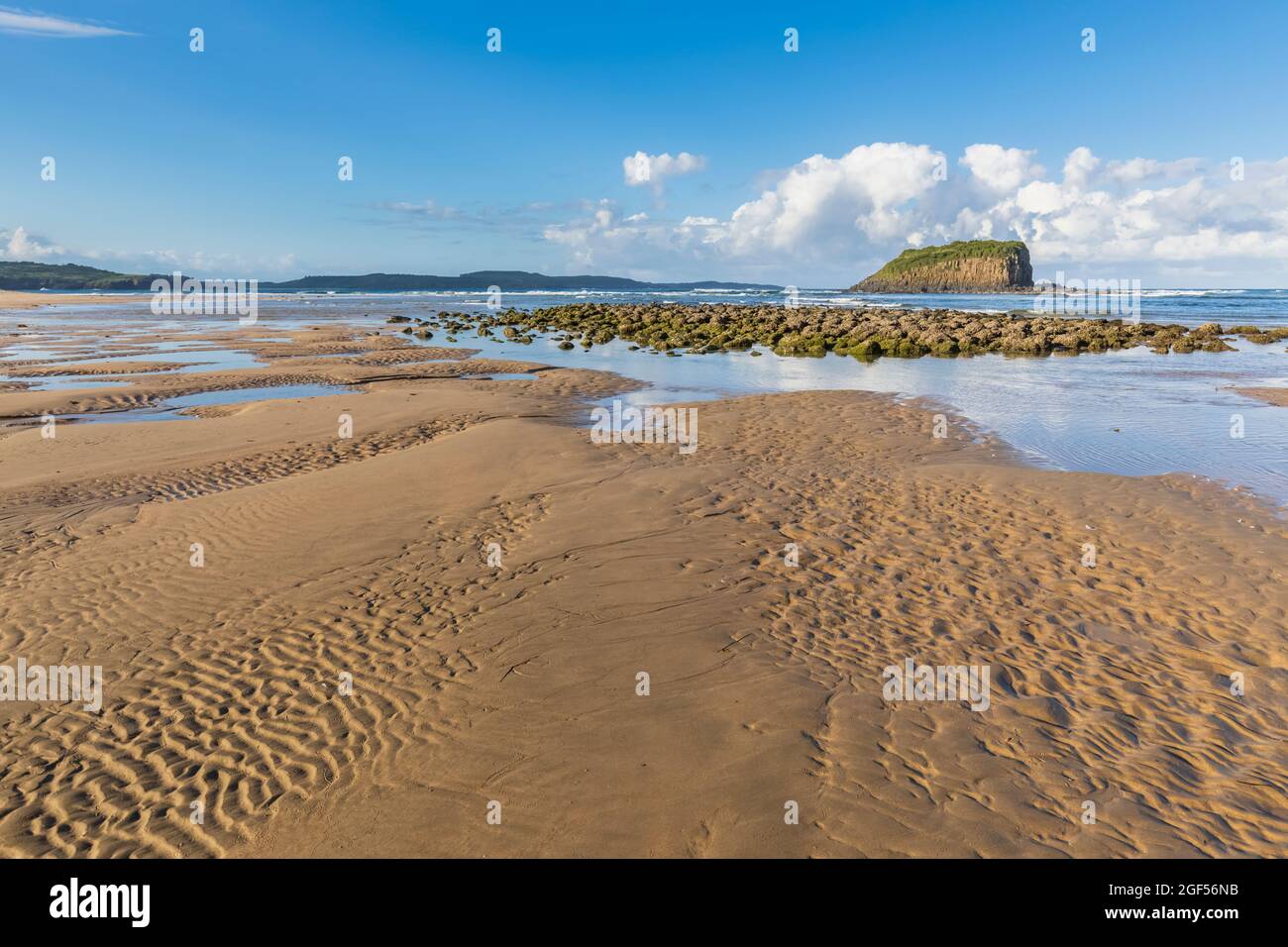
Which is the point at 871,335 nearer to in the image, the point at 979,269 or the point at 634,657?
the point at 634,657

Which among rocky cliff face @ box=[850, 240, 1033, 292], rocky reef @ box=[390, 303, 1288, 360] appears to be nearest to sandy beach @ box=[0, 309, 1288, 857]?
rocky reef @ box=[390, 303, 1288, 360]

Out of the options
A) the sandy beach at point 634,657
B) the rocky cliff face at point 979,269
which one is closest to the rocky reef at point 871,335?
the sandy beach at point 634,657

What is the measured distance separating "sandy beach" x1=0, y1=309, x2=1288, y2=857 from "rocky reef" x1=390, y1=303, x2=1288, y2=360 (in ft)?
84.1

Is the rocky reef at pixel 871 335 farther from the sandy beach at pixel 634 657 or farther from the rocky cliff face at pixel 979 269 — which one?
the rocky cliff face at pixel 979 269

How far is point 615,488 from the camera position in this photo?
13.1 metres

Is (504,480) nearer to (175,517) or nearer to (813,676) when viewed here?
(175,517)

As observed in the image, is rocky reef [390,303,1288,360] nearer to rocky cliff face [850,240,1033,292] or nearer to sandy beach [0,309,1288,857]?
sandy beach [0,309,1288,857]

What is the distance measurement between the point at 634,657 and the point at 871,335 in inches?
1525

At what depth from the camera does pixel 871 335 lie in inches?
1647

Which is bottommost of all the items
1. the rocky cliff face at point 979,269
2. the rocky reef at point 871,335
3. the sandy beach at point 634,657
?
the sandy beach at point 634,657

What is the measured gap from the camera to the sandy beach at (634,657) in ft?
16.9

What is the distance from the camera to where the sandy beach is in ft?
16.9

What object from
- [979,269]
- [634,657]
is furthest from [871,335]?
[979,269]

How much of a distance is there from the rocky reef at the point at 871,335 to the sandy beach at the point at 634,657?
84.1 feet
